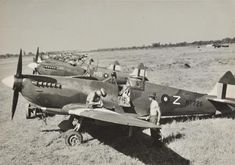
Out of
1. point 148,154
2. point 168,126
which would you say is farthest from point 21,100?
point 148,154

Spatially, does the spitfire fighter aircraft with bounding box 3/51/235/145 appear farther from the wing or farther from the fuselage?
the wing

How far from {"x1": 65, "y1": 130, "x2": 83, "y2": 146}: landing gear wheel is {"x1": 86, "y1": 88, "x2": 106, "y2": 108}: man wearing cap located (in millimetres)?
647

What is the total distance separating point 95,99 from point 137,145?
131cm

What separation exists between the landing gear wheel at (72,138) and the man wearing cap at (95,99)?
2.12 feet

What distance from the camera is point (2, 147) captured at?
5.84m

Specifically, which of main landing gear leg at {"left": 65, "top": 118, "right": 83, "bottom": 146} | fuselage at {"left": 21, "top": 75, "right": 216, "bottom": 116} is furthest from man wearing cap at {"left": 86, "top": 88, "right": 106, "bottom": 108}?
main landing gear leg at {"left": 65, "top": 118, "right": 83, "bottom": 146}

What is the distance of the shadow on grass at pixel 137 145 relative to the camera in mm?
5203

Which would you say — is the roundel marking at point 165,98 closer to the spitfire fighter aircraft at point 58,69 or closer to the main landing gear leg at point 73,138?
the main landing gear leg at point 73,138

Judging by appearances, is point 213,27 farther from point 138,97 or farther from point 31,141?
point 31,141

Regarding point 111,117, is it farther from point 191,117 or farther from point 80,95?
point 191,117

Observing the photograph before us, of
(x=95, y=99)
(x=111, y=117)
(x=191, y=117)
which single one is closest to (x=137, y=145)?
(x=111, y=117)

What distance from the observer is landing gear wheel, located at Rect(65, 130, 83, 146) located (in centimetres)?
583

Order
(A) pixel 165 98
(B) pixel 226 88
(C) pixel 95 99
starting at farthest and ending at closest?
(B) pixel 226 88 → (A) pixel 165 98 → (C) pixel 95 99

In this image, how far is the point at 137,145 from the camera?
234 inches
